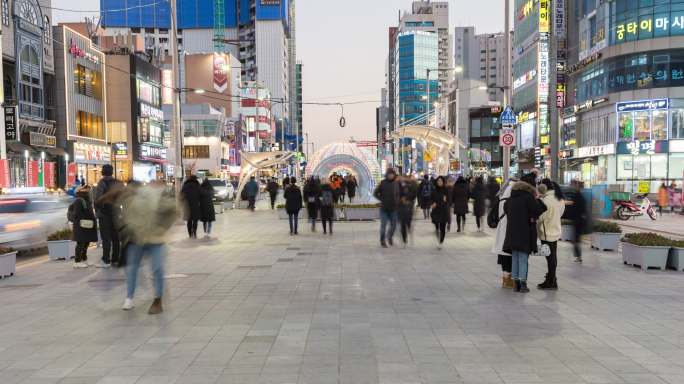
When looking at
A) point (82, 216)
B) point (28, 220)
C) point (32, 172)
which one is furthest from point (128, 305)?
point (32, 172)

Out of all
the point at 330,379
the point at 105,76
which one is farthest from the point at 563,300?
the point at 105,76

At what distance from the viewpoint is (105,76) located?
51062 millimetres

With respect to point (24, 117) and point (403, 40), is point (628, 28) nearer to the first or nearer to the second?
point (24, 117)

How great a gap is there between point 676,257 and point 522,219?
402 centimetres

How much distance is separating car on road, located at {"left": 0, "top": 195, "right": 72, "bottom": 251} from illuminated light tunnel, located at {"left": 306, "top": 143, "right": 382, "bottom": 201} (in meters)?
22.6

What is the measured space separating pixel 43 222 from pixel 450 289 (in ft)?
32.3

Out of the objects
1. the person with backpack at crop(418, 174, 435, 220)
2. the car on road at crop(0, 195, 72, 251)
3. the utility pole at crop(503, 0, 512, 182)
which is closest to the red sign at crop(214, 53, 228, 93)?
the person with backpack at crop(418, 174, 435, 220)

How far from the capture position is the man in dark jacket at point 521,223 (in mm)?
8672

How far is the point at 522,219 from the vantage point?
8.70 meters

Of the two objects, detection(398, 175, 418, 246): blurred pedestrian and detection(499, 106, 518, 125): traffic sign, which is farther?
detection(499, 106, 518, 125): traffic sign

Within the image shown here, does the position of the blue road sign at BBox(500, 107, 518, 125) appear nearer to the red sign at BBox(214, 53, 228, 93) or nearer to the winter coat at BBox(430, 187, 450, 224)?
the winter coat at BBox(430, 187, 450, 224)

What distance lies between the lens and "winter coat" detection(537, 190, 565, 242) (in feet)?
31.0

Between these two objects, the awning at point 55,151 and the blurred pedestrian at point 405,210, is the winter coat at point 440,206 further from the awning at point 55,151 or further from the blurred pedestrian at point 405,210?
the awning at point 55,151

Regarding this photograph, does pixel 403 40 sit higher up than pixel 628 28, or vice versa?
pixel 403 40
